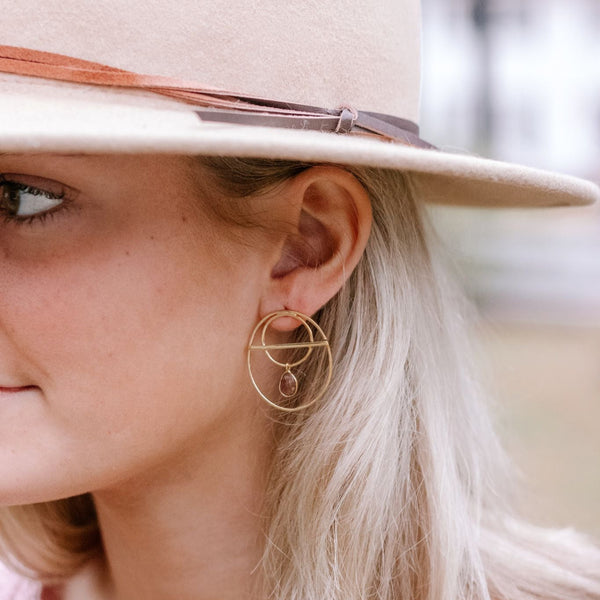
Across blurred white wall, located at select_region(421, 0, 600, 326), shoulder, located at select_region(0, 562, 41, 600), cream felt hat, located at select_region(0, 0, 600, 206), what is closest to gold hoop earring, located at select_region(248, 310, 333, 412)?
cream felt hat, located at select_region(0, 0, 600, 206)

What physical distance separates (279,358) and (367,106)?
16.0 inches

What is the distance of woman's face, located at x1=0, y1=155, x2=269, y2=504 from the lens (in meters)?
1.14

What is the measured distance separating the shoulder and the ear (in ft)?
2.91

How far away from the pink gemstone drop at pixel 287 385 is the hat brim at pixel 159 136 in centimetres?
40

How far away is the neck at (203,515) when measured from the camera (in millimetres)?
1396

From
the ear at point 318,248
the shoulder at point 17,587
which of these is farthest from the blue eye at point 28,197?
the shoulder at point 17,587

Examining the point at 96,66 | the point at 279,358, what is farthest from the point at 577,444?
the point at 96,66

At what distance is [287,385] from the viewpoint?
1368 mm

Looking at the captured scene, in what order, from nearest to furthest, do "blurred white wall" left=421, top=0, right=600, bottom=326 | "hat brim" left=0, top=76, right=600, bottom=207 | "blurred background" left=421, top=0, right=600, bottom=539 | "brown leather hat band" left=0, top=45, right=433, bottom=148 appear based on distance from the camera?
"hat brim" left=0, top=76, right=600, bottom=207 < "brown leather hat band" left=0, top=45, right=433, bottom=148 < "blurred background" left=421, top=0, right=600, bottom=539 < "blurred white wall" left=421, top=0, right=600, bottom=326

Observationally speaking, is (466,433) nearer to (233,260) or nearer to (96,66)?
(233,260)

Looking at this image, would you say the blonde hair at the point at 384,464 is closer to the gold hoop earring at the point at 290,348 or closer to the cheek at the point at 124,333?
the gold hoop earring at the point at 290,348

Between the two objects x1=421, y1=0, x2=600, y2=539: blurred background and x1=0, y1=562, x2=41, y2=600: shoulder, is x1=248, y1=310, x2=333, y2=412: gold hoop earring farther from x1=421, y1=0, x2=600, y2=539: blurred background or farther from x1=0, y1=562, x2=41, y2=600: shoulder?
x1=421, y1=0, x2=600, y2=539: blurred background

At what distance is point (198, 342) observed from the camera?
1216 mm

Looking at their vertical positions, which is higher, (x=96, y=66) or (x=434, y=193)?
(x=434, y=193)
